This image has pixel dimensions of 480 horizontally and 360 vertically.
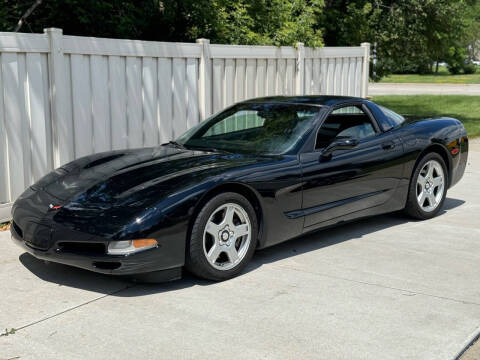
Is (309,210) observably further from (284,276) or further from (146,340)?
(146,340)

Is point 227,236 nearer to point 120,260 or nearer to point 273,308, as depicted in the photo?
point 273,308

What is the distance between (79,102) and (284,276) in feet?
11.2

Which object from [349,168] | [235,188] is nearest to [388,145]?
[349,168]

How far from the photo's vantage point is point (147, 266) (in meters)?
4.74

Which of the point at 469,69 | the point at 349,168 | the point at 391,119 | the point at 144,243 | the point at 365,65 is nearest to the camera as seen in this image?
the point at 144,243

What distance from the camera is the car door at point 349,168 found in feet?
19.2

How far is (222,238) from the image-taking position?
16.9ft

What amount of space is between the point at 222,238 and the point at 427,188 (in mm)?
3002

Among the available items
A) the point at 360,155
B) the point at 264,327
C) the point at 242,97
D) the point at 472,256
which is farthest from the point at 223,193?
the point at 242,97

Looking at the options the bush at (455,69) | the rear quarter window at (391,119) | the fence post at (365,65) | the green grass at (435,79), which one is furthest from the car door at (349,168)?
the bush at (455,69)

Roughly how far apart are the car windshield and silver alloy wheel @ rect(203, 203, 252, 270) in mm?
865

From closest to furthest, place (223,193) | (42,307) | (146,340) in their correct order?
(146,340) < (42,307) < (223,193)

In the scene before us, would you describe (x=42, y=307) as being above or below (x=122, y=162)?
below

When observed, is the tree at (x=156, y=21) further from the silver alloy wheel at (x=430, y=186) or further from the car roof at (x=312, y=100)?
the car roof at (x=312, y=100)
